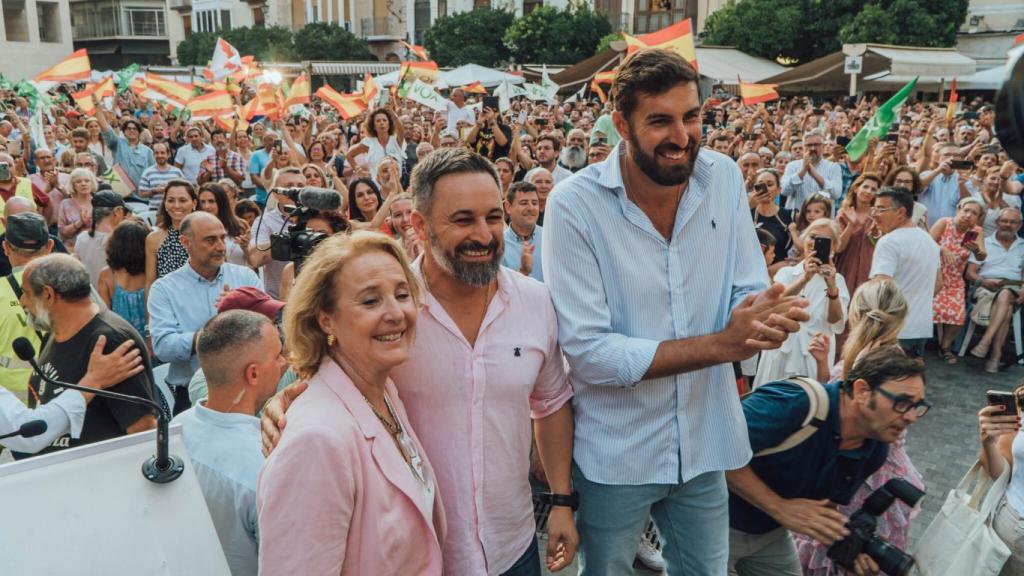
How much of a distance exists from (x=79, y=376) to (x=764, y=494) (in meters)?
2.69

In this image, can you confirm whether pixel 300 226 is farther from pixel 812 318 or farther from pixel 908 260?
pixel 908 260

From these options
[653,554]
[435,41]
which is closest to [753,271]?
[653,554]

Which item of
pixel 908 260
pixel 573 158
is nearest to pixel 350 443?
pixel 908 260

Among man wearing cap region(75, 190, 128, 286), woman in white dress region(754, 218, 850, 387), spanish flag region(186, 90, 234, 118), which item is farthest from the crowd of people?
spanish flag region(186, 90, 234, 118)

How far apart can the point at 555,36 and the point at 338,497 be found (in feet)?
132

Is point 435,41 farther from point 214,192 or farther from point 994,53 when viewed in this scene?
point 214,192

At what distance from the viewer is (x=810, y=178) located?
8273 mm

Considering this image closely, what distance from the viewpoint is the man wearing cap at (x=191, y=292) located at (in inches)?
164

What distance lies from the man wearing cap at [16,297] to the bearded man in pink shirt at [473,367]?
2.60 metres

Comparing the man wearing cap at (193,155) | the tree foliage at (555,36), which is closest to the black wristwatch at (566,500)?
the man wearing cap at (193,155)

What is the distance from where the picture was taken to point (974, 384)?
21.9ft

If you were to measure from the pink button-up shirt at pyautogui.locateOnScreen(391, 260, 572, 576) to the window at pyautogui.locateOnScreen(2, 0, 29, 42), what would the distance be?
64.8 m

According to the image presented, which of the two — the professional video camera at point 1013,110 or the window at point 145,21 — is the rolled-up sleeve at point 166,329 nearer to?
the professional video camera at point 1013,110

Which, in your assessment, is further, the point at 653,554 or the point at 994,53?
the point at 994,53
